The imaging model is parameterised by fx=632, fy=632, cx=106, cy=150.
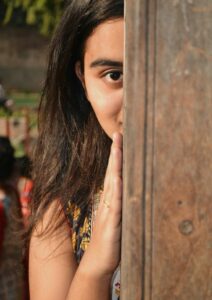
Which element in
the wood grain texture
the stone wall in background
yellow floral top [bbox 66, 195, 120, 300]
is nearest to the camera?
the wood grain texture

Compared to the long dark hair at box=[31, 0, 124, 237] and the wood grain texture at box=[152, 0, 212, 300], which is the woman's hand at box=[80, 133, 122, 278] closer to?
the wood grain texture at box=[152, 0, 212, 300]

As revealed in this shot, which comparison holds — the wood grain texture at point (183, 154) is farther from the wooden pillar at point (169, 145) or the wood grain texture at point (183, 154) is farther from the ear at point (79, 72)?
the ear at point (79, 72)

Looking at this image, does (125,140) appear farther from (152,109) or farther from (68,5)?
(68,5)

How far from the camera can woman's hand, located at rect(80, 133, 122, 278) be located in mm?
790

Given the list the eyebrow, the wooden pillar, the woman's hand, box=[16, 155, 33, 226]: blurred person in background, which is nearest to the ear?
the eyebrow

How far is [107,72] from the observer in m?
0.99

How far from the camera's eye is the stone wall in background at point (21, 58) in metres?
22.8

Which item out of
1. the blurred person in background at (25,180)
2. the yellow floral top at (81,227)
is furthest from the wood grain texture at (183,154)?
the blurred person in background at (25,180)

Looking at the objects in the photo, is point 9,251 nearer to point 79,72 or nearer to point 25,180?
point 25,180

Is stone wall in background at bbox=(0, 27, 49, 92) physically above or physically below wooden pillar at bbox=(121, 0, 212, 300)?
above

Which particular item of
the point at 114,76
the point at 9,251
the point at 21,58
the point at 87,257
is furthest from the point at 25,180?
the point at 21,58

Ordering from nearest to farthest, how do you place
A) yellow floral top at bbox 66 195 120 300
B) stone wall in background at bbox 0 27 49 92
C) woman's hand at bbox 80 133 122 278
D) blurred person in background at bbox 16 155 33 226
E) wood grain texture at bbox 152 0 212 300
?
wood grain texture at bbox 152 0 212 300, woman's hand at bbox 80 133 122 278, yellow floral top at bbox 66 195 120 300, blurred person in background at bbox 16 155 33 226, stone wall in background at bbox 0 27 49 92

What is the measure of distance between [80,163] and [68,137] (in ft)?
0.19

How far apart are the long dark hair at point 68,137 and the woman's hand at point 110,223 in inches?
12.8
